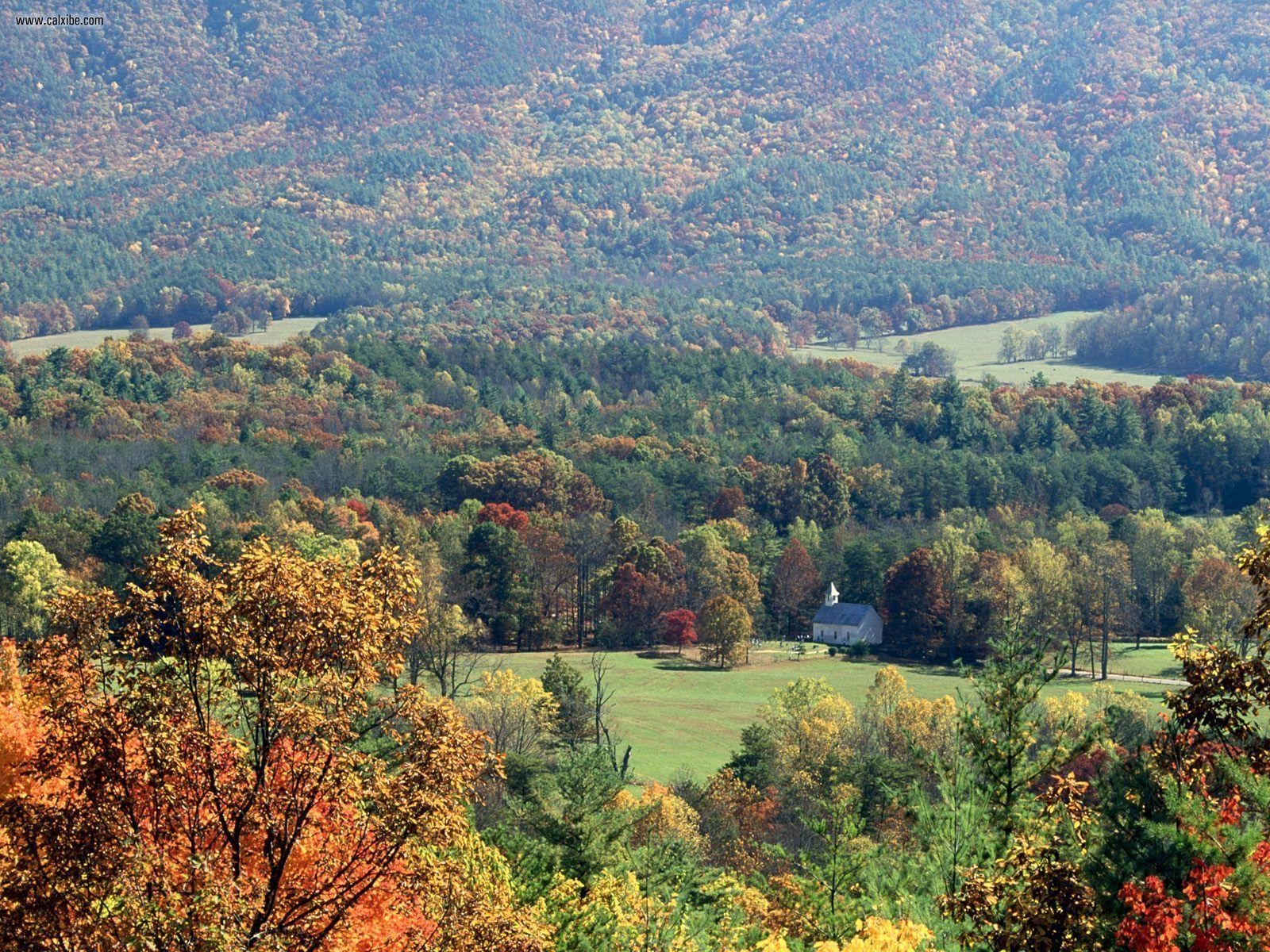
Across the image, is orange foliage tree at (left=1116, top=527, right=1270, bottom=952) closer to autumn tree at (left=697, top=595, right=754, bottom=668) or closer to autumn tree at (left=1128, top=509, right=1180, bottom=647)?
autumn tree at (left=697, top=595, right=754, bottom=668)

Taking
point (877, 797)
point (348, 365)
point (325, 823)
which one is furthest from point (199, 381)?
point (325, 823)

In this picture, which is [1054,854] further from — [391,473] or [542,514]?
[391,473]

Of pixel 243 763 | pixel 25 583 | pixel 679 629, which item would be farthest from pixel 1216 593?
pixel 243 763

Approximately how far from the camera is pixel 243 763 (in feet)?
60.8

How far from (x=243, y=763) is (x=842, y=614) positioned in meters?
96.0

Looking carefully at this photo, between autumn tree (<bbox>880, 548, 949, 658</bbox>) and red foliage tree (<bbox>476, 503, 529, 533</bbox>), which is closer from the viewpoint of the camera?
autumn tree (<bbox>880, 548, 949, 658</bbox>)

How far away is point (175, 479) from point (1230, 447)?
90374mm

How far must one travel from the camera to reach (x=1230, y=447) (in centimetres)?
15162

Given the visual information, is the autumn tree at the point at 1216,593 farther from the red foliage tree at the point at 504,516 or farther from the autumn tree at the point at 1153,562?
the red foliage tree at the point at 504,516

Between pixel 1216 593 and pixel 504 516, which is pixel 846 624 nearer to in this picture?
pixel 1216 593

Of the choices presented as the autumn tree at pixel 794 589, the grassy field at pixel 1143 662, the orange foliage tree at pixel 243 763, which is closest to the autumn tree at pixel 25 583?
the autumn tree at pixel 794 589

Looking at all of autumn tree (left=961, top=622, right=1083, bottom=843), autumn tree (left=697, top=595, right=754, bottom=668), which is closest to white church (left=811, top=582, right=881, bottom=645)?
autumn tree (left=697, top=595, right=754, bottom=668)

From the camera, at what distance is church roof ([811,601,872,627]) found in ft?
367

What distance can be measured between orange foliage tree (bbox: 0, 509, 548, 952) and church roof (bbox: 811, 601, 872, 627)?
308 feet
